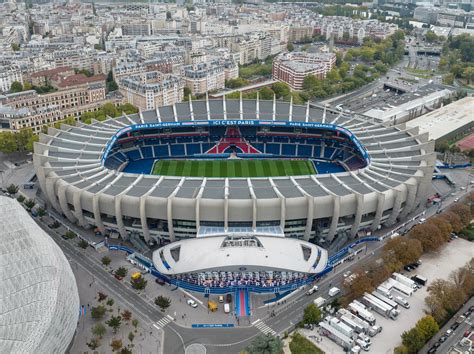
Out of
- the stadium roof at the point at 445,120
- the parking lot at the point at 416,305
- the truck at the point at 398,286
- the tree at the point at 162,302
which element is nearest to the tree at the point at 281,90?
the stadium roof at the point at 445,120

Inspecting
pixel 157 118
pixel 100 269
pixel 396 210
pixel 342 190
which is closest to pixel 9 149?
pixel 157 118

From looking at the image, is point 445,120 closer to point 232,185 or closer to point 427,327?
point 232,185

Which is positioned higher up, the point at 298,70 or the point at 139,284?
the point at 298,70

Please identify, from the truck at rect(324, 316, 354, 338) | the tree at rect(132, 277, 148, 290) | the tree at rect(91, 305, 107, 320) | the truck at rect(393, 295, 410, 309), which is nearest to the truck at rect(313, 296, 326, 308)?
the truck at rect(324, 316, 354, 338)

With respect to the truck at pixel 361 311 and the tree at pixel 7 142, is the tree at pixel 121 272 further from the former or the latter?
the tree at pixel 7 142

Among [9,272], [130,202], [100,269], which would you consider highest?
[9,272]

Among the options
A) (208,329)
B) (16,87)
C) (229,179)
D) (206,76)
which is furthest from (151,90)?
(208,329)

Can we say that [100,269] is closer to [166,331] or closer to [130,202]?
[130,202]

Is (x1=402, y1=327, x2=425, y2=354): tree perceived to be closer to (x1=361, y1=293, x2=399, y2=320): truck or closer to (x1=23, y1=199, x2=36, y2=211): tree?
(x1=361, y1=293, x2=399, y2=320): truck
